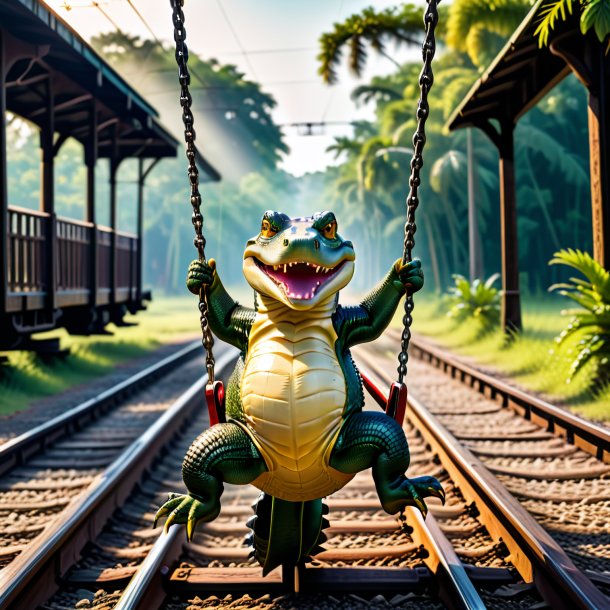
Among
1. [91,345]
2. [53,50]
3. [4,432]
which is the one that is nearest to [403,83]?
[91,345]

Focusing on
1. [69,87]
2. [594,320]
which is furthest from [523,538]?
[69,87]

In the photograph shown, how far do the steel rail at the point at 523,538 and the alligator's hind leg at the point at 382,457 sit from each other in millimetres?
872

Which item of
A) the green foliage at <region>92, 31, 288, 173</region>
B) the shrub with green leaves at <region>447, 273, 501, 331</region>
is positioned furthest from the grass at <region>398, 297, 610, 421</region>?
the green foliage at <region>92, 31, 288, 173</region>

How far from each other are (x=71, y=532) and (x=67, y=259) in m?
7.29

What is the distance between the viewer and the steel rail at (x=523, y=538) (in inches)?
121

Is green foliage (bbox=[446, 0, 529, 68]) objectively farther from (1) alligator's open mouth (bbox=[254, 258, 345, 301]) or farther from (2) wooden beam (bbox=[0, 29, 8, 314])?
(1) alligator's open mouth (bbox=[254, 258, 345, 301])

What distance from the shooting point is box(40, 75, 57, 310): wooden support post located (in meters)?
9.59

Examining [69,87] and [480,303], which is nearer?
[69,87]

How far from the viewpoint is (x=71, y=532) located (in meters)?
3.92

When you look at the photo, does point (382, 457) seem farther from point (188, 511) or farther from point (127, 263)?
point (127, 263)

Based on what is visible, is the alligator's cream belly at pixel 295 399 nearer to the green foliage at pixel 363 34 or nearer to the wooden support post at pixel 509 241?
the wooden support post at pixel 509 241

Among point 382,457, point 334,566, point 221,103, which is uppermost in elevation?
point 221,103

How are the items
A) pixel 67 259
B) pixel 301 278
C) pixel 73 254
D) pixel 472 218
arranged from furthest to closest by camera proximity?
pixel 472 218
pixel 73 254
pixel 67 259
pixel 301 278

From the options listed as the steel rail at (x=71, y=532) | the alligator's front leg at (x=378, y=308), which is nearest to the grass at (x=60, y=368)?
the steel rail at (x=71, y=532)
